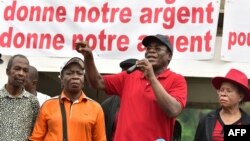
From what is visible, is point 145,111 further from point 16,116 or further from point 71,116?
point 16,116

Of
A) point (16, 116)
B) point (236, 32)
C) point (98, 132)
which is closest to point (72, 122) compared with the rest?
point (98, 132)

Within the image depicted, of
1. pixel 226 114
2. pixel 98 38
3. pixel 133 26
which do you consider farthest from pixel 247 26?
pixel 226 114

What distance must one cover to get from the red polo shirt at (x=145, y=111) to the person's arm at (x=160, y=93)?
0.09 meters

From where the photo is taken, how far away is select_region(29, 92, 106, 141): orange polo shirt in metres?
3.71

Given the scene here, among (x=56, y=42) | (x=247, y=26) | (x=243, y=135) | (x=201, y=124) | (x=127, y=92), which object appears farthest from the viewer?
(x=56, y=42)

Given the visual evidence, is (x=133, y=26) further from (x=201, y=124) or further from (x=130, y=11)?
(x=201, y=124)

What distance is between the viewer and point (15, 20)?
5.88 metres

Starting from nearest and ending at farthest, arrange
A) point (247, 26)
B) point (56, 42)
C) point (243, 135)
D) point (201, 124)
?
point (243, 135) → point (201, 124) → point (247, 26) → point (56, 42)

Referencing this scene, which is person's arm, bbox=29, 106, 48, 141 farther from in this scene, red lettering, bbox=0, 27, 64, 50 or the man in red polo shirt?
red lettering, bbox=0, 27, 64, 50

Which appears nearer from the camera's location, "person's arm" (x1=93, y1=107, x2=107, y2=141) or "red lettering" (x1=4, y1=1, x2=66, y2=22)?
"person's arm" (x1=93, y1=107, x2=107, y2=141)

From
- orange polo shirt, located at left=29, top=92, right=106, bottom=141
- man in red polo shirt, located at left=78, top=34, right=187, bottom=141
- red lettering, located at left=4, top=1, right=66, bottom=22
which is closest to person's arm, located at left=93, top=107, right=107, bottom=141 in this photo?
orange polo shirt, located at left=29, top=92, right=106, bottom=141

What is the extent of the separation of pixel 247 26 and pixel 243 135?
327 centimetres

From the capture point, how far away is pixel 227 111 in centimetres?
374

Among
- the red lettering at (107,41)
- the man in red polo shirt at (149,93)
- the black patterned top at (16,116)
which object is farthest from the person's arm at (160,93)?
the red lettering at (107,41)
